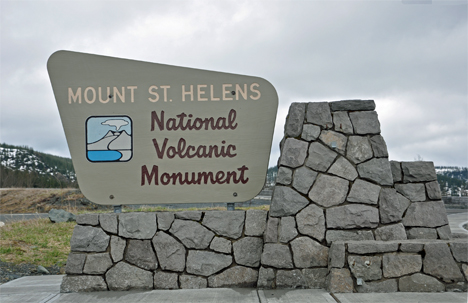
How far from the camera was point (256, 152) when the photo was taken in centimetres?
520

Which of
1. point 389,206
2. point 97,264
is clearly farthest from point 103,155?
point 389,206

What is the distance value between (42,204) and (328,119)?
17.3 m

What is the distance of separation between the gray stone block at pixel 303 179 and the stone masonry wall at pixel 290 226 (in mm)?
13

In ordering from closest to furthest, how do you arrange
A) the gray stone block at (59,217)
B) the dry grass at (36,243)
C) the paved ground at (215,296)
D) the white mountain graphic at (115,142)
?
1. the paved ground at (215,296)
2. the white mountain graphic at (115,142)
3. the dry grass at (36,243)
4. the gray stone block at (59,217)

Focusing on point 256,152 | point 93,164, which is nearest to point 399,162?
point 256,152

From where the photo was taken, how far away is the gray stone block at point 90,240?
16.5 feet

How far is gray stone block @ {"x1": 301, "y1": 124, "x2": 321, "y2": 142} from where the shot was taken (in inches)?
196

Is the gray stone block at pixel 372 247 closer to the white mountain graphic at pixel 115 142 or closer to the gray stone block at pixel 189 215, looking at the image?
the gray stone block at pixel 189 215

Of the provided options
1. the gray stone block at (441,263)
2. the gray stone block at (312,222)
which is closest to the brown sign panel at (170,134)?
the gray stone block at (312,222)

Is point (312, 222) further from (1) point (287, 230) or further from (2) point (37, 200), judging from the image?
(2) point (37, 200)

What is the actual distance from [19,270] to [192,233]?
375 cm

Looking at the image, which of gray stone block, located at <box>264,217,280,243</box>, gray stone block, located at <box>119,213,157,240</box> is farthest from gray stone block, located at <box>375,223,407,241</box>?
gray stone block, located at <box>119,213,157,240</box>

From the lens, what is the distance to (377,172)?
16.1 feet

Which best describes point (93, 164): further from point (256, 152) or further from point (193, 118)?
point (256, 152)
